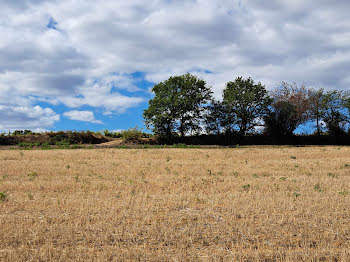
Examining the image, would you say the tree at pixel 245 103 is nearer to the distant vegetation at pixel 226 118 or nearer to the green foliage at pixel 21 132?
the distant vegetation at pixel 226 118

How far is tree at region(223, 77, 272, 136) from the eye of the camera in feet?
165

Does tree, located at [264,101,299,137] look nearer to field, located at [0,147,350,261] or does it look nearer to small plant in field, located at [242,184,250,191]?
field, located at [0,147,350,261]

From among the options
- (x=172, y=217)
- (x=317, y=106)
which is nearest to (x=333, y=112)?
(x=317, y=106)

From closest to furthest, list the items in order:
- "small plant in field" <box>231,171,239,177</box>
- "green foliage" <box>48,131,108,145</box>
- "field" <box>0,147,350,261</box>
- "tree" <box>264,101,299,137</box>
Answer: "field" <box>0,147,350,261</box>, "small plant in field" <box>231,171,239,177</box>, "green foliage" <box>48,131,108,145</box>, "tree" <box>264,101,299,137</box>

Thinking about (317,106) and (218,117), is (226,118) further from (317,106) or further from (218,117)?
(317,106)

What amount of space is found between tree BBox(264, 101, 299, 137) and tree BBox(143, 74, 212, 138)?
405 inches

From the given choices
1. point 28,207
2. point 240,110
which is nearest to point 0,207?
point 28,207

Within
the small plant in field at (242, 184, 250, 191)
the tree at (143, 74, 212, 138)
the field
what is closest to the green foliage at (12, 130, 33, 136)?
the tree at (143, 74, 212, 138)

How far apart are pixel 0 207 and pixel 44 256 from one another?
17.4 ft

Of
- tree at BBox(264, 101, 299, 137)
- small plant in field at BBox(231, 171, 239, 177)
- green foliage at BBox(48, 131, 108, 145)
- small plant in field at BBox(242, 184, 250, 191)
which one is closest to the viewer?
small plant in field at BBox(242, 184, 250, 191)

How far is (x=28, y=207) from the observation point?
11594 mm

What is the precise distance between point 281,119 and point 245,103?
6.57 meters

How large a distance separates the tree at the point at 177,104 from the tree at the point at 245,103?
3.71m

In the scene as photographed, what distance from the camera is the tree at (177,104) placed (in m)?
47.4
